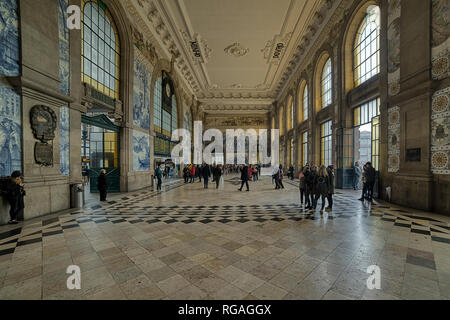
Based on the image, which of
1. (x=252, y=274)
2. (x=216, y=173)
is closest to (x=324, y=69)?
(x=216, y=173)

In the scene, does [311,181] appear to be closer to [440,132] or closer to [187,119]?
[440,132]

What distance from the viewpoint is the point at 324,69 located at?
Result: 1319 cm

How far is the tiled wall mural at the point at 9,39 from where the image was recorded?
4.50 metres

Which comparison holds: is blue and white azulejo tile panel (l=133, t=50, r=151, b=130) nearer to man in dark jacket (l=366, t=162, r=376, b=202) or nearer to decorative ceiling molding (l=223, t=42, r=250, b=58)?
decorative ceiling molding (l=223, t=42, r=250, b=58)

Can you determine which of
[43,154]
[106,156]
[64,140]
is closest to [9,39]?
[64,140]

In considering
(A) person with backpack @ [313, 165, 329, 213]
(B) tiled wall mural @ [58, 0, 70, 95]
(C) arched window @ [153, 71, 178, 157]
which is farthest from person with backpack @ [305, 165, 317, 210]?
(C) arched window @ [153, 71, 178, 157]

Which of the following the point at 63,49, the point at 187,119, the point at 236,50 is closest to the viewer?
the point at 63,49

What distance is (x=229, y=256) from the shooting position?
9.50 feet

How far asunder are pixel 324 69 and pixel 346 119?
533 centimetres

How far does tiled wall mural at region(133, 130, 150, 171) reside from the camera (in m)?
10.1

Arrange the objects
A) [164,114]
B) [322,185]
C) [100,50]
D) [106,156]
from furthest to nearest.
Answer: [164,114], [106,156], [100,50], [322,185]

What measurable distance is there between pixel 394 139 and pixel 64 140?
11.9 meters

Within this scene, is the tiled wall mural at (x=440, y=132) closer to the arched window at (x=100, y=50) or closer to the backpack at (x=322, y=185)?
the backpack at (x=322, y=185)

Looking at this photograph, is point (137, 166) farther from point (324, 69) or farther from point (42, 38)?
point (324, 69)
